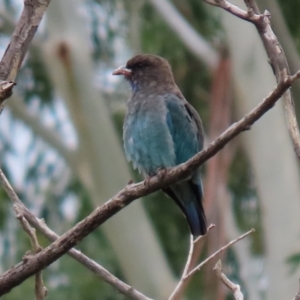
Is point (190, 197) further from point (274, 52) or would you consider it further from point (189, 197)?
point (274, 52)

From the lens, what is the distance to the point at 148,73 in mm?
4883

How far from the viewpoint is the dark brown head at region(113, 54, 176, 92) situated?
A: 478 centimetres

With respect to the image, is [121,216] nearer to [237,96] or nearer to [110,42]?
[237,96]

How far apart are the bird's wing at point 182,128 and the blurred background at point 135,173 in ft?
8.15

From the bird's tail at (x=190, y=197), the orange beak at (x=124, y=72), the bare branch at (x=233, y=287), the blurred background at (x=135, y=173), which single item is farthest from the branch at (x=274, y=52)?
the blurred background at (x=135, y=173)

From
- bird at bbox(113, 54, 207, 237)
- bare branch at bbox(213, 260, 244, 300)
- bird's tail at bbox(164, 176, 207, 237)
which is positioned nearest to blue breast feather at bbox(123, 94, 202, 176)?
bird at bbox(113, 54, 207, 237)

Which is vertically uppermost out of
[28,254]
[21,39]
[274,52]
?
[21,39]

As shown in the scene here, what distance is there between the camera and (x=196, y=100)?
38.2 feet

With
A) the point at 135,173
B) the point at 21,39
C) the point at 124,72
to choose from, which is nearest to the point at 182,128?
the point at 124,72

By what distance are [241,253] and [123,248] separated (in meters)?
1.58

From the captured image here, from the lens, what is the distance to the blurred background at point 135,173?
8.30 metres

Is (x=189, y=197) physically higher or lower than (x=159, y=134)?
lower

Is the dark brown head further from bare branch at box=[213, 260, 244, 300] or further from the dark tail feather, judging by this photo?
bare branch at box=[213, 260, 244, 300]

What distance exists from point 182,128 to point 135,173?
6.53 metres
